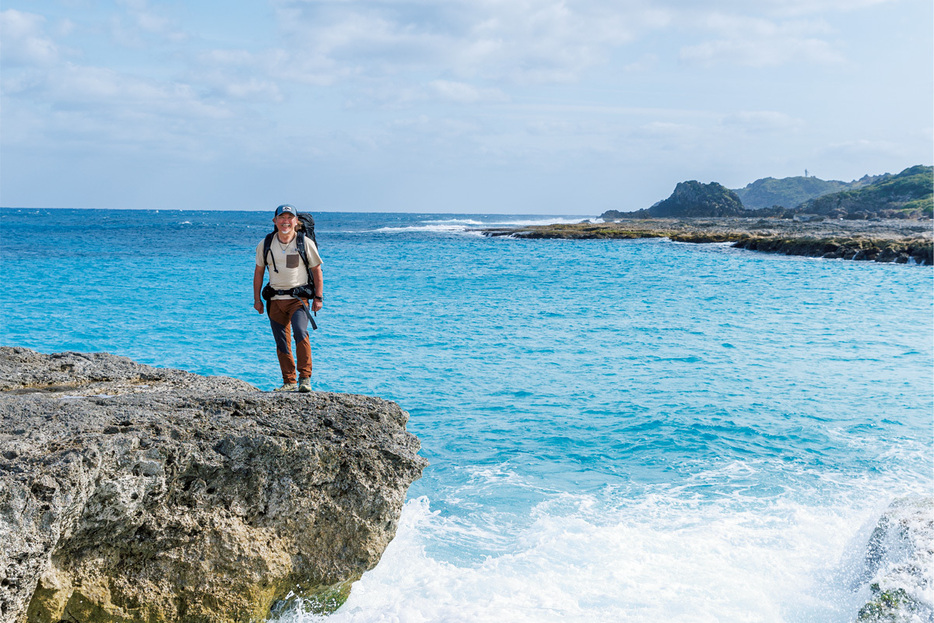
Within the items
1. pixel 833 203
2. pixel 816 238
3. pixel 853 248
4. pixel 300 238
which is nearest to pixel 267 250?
pixel 300 238

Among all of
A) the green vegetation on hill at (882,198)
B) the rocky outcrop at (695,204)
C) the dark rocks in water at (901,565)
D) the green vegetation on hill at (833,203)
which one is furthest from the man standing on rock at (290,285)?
the rocky outcrop at (695,204)

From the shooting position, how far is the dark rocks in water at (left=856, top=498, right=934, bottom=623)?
5.22m

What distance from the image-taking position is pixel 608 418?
11586mm

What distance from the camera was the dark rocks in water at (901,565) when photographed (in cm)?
522

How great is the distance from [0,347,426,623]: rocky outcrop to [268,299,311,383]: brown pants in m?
1.25

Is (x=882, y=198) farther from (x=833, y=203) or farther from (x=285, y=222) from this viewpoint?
(x=285, y=222)

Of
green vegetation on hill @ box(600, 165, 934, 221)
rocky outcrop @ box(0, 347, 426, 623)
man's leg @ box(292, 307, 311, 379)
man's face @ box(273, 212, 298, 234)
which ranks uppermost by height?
green vegetation on hill @ box(600, 165, 934, 221)

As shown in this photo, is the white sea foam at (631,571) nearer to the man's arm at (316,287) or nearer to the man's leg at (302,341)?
the man's leg at (302,341)

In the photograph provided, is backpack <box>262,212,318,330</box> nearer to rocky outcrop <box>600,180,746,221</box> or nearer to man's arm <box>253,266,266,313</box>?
man's arm <box>253,266,266,313</box>

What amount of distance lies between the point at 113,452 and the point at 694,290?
27340 mm

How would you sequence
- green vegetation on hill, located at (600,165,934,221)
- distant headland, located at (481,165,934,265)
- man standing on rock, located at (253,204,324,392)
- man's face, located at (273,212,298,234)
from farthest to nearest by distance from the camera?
green vegetation on hill, located at (600,165,934,221)
distant headland, located at (481,165,934,265)
man standing on rock, located at (253,204,324,392)
man's face, located at (273,212,298,234)

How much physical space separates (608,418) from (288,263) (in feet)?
21.5

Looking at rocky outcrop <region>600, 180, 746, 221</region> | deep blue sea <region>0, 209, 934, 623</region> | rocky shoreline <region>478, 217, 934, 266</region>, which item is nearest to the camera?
deep blue sea <region>0, 209, 934, 623</region>

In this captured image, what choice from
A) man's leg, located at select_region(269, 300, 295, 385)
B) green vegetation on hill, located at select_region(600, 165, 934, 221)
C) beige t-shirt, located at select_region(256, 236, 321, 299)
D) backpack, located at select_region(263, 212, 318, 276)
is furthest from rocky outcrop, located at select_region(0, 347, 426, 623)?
green vegetation on hill, located at select_region(600, 165, 934, 221)
